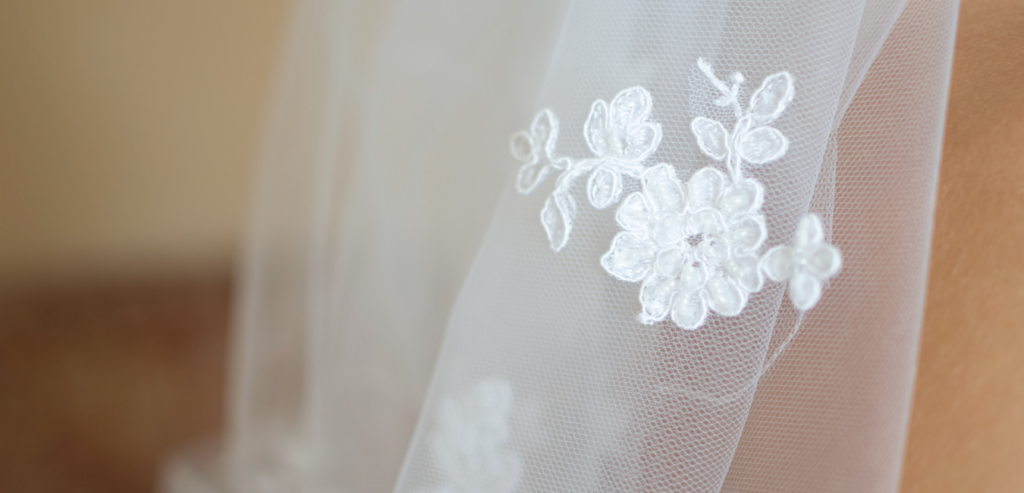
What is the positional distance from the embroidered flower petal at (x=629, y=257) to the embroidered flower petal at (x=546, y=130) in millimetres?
79

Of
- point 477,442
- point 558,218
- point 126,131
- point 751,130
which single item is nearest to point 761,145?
point 751,130

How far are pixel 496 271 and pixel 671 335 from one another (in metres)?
0.13

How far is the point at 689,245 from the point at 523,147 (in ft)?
0.46

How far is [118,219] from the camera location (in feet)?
6.75

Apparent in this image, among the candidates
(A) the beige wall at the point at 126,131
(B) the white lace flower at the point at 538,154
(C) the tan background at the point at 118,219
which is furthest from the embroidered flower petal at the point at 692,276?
(A) the beige wall at the point at 126,131

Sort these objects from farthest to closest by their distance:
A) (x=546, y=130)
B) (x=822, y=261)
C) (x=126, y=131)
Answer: (x=126, y=131), (x=546, y=130), (x=822, y=261)

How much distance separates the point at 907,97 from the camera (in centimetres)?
38

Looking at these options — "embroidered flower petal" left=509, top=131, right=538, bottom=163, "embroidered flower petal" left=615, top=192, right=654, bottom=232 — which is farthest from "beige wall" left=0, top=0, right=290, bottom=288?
"embroidered flower petal" left=615, top=192, right=654, bottom=232

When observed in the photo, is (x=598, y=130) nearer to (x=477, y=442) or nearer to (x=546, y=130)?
(x=546, y=130)

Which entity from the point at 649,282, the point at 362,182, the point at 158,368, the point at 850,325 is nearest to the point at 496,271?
the point at 649,282

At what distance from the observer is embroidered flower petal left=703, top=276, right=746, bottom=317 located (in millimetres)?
376

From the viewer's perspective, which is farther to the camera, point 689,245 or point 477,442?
point 477,442

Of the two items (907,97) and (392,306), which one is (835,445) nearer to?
(907,97)

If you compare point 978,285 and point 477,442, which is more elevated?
point 978,285
